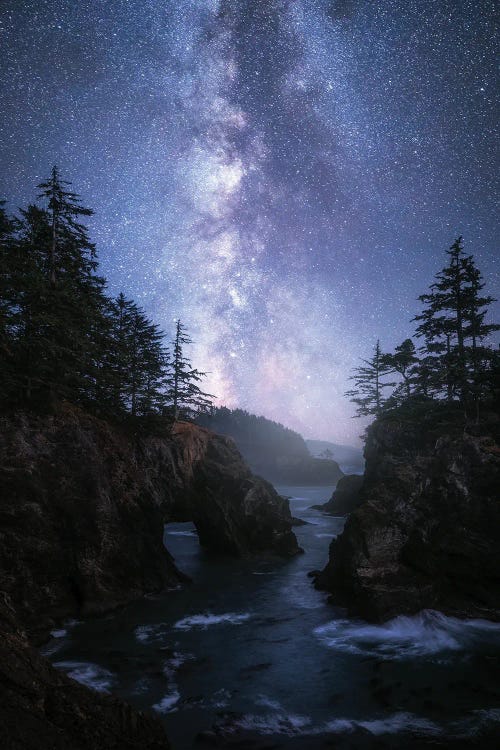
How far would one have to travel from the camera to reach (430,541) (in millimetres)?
18359

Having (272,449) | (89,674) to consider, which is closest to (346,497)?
(89,674)

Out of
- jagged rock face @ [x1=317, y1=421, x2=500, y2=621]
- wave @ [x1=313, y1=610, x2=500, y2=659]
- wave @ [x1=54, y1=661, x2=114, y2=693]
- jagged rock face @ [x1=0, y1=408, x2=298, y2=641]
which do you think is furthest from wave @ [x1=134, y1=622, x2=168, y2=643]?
jagged rock face @ [x1=317, y1=421, x2=500, y2=621]

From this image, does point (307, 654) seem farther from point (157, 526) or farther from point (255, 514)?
point (255, 514)

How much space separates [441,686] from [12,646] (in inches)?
507

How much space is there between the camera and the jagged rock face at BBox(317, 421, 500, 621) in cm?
1712

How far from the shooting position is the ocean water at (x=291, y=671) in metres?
9.91

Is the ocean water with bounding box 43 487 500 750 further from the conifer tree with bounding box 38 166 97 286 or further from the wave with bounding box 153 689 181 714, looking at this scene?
the conifer tree with bounding box 38 166 97 286

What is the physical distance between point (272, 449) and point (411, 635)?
127 m

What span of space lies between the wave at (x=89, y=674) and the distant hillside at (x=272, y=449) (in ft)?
381

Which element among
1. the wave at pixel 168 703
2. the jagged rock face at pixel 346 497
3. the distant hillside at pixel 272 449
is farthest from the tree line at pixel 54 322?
the distant hillside at pixel 272 449

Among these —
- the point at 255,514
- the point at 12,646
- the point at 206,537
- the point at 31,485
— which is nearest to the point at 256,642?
the point at 31,485

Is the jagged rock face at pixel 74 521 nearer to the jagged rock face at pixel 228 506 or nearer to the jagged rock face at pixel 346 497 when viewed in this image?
the jagged rock face at pixel 228 506

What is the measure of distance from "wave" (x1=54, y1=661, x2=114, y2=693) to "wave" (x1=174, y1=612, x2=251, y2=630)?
14.8ft

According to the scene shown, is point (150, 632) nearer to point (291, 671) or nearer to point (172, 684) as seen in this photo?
point (172, 684)
